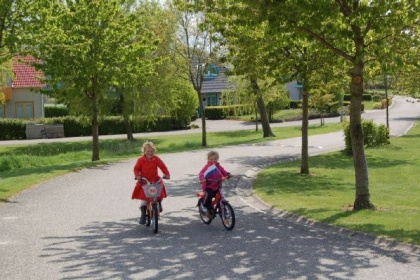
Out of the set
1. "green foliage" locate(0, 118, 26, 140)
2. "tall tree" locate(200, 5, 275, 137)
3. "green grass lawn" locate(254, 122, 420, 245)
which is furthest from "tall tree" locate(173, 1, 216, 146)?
"green foliage" locate(0, 118, 26, 140)

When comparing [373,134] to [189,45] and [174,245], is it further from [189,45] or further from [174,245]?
[174,245]

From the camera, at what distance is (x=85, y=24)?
2306 centimetres

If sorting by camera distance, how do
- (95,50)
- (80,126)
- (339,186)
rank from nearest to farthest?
(339,186), (95,50), (80,126)

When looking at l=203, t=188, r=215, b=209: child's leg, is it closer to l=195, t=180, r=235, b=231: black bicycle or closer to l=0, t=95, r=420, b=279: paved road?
l=195, t=180, r=235, b=231: black bicycle

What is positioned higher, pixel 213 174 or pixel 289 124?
pixel 289 124

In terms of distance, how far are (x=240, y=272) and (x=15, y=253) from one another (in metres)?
3.50

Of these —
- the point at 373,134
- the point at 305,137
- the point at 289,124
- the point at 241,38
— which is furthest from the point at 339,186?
the point at 289,124

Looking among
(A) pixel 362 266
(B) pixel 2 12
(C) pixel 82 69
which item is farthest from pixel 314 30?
(C) pixel 82 69

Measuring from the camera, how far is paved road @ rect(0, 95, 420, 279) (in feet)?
24.4

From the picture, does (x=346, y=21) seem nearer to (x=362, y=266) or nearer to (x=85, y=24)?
(x=362, y=266)

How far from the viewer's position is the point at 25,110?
5544 centimetres

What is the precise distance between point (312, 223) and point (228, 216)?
66.7 inches

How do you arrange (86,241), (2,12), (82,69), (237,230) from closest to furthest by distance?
1. (86,241)
2. (237,230)
3. (2,12)
4. (82,69)

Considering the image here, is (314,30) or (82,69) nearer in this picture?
(314,30)
